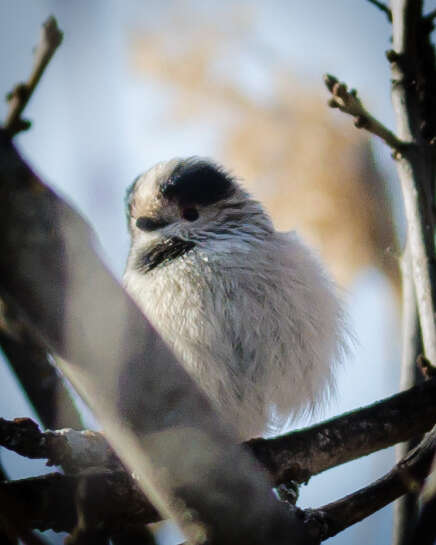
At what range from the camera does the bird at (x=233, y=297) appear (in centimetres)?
260

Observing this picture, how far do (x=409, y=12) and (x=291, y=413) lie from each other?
71.1 inches

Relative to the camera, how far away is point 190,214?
3125 millimetres

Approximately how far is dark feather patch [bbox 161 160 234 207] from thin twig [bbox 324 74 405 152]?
0.79m

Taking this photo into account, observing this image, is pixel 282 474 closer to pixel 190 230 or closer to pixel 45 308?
pixel 45 308

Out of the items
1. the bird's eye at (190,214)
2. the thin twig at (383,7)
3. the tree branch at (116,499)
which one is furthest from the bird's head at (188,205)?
the tree branch at (116,499)

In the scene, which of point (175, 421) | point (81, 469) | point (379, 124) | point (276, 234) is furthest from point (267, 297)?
point (175, 421)

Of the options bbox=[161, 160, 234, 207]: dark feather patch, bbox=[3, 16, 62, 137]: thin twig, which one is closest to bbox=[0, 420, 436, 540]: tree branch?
bbox=[3, 16, 62, 137]: thin twig

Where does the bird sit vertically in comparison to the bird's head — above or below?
below

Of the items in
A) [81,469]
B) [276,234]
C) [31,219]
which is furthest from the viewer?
[276,234]

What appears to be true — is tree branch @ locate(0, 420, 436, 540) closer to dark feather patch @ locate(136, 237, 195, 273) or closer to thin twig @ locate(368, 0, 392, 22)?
dark feather patch @ locate(136, 237, 195, 273)

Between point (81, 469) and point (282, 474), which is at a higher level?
point (81, 469)

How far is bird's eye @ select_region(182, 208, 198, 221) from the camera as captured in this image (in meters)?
3.11

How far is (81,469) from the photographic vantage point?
1904mm

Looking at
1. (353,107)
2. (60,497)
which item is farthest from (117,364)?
(353,107)
